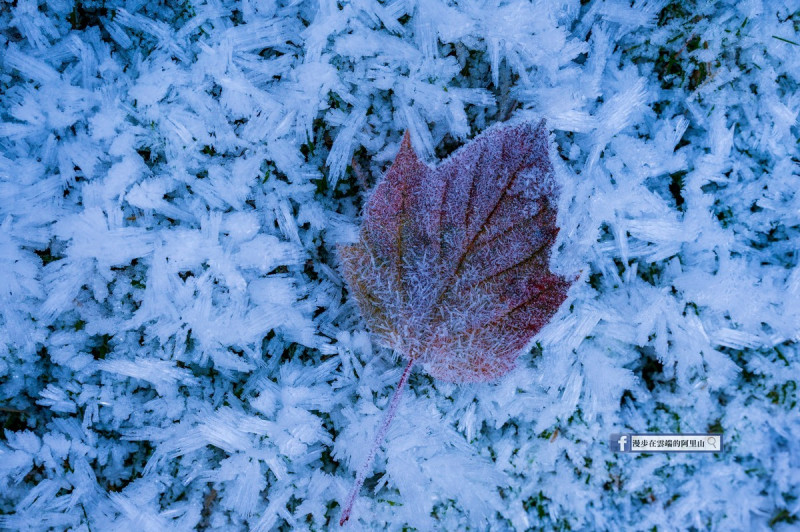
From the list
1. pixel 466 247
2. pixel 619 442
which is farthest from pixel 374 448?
pixel 619 442

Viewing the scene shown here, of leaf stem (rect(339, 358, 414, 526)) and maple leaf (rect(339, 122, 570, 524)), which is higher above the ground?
maple leaf (rect(339, 122, 570, 524))

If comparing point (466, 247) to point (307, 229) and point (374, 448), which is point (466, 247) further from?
→ point (374, 448)

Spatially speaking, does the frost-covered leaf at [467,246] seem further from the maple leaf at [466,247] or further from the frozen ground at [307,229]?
the frozen ground at [307,229]

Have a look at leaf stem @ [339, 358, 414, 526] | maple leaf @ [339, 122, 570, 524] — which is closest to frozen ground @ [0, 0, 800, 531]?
leaf stem @ [339, 358, 414, 526]

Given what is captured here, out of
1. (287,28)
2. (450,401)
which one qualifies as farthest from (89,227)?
(450,401)

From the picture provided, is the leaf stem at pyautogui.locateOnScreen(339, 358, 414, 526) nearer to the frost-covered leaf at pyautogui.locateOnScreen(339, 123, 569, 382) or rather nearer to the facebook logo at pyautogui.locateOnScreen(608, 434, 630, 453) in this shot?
the frost-covered leaf at pyautogui.locateOnScreen(339, 123, 569, 382)

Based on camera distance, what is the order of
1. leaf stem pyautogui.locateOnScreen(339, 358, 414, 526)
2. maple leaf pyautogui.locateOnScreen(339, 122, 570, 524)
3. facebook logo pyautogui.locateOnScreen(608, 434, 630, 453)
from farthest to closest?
facebook logo pyautogui.locateOnScreen(608, 434, 630, 453) < leaf stem pyautogui.locateOnScreen(339, 358, 414, 526) < maple leaf pyautogui.locateOnScreen(339, 122, 570, 524)

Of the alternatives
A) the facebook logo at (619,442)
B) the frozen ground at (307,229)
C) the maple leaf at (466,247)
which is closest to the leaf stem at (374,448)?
the frozen ground at (307,229)
